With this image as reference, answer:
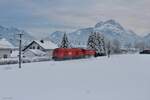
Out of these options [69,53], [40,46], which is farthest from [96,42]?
[69,53]

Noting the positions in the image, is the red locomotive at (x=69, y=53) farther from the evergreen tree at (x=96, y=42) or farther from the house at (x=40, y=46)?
the evergreen tree at (x=96, y=42)

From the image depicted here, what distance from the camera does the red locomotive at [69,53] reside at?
219ft

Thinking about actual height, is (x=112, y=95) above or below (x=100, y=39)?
below

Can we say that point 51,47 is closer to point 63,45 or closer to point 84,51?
point 63,45

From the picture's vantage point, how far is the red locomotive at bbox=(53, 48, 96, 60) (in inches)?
2630

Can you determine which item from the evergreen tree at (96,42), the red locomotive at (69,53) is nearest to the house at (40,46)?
the red locomotive at (69,53)

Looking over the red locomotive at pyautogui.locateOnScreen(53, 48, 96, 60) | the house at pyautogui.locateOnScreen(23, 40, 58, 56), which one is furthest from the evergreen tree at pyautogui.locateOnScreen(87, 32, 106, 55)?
the house at pyautogui.locateOnScreen(23, 40, 58, 56)

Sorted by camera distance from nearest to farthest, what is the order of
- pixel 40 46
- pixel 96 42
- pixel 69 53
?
1. pixel 69 53
2. pixel 40 46
3. pixel 96 42

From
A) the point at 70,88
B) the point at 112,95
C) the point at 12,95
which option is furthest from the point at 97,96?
the point at 12,95

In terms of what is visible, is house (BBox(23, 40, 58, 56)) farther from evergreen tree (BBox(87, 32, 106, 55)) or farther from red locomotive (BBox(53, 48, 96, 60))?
evergreen tree (BBox(87, 32, 106, 55))

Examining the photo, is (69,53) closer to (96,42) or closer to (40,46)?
(40,46)

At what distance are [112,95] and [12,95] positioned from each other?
214 inches

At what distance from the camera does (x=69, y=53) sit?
7175 centimetres

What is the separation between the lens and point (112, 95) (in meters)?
15.5
